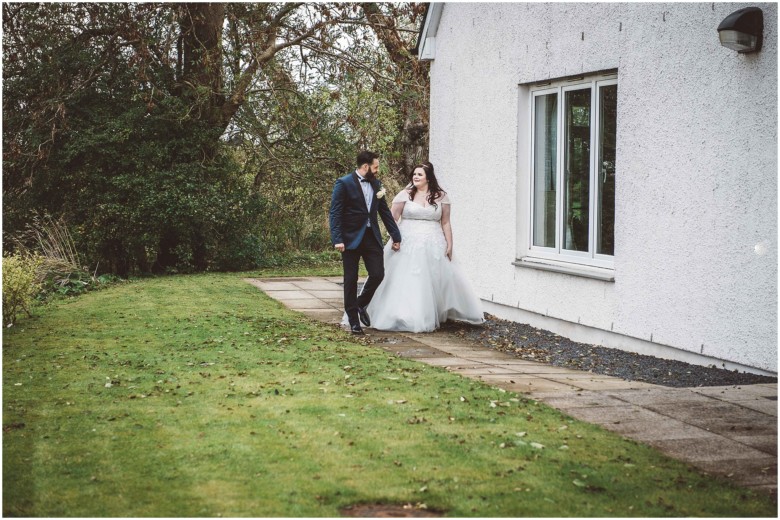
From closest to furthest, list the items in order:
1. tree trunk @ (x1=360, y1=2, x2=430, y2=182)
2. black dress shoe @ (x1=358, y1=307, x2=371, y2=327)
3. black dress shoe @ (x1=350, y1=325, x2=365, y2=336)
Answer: black dress shoe @ (x1=350, y1=325, x2=365, y2=336) → black dress shoe @ (x1=358, y1=307, x2=371, y2=327) → tree trunk @ (x1=360, y1=2, x2=430, y2=182)

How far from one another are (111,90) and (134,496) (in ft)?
48.0

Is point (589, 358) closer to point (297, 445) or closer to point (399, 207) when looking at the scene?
point (399, 207)

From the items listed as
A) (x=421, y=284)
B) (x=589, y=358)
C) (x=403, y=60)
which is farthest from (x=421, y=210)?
(x=403, y=60)

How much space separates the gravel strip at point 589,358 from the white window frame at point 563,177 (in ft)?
2.99

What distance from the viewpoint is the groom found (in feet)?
31.2

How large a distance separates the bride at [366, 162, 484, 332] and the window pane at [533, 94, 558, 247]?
1.12 meters

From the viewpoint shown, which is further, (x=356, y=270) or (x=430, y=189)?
(x=430, y=189)

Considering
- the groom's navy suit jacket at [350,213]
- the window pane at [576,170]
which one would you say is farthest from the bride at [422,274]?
the window pane at [576,170]

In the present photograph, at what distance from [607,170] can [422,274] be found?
7.91ft

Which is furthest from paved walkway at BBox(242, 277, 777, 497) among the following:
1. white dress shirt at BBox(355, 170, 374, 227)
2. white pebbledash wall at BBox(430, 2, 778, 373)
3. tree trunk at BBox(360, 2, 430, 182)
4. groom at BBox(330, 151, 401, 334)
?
tree trunk at BBox(360, 2, 430, 182)

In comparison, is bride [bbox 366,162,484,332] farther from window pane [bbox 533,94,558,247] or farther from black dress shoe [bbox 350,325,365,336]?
window pane [bbox 533,94,558,247]

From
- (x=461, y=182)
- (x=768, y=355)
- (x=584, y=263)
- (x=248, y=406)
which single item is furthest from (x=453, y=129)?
(x=248, y=406)

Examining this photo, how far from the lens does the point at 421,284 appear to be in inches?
394

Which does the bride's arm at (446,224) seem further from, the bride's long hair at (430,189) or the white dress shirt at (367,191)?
the white dress shirt at (367,191)
